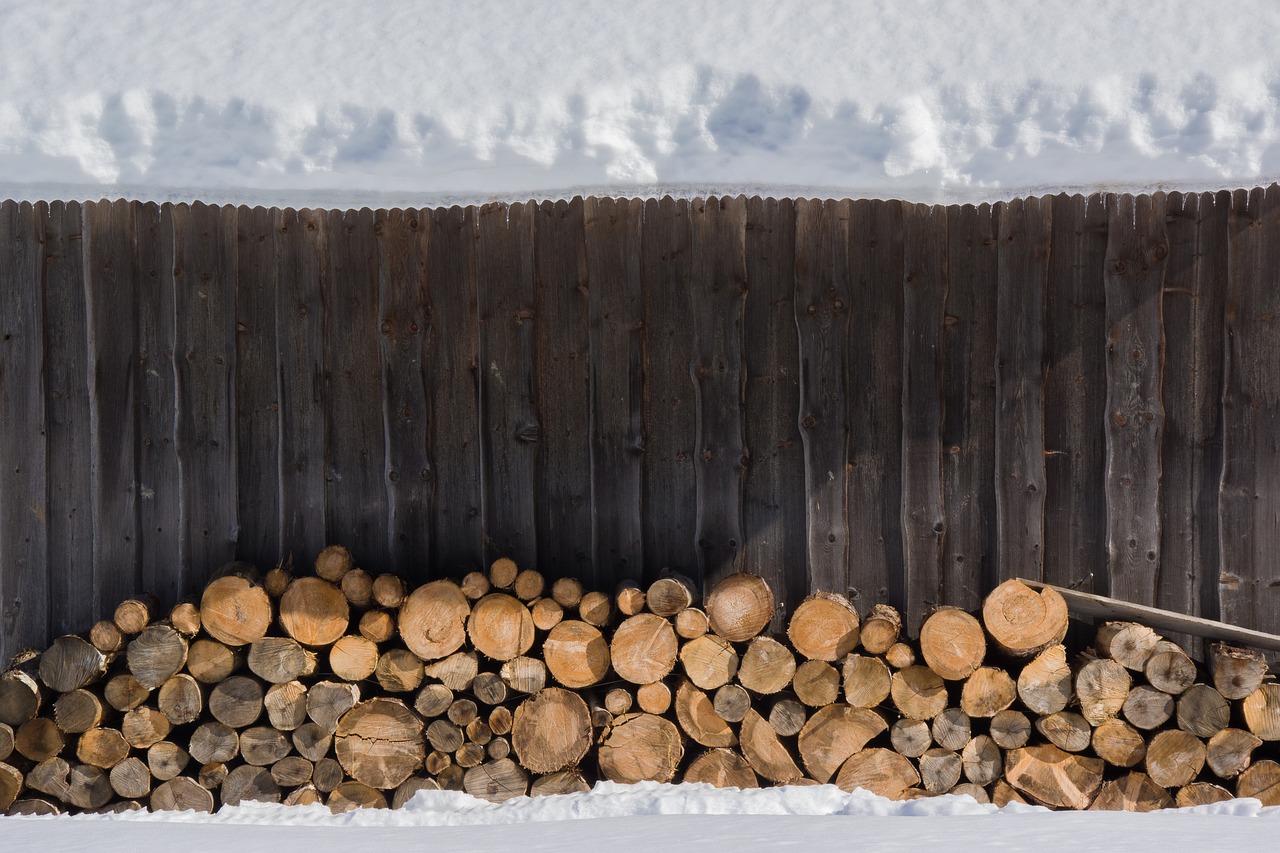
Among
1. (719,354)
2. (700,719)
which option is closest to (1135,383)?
(719,354)

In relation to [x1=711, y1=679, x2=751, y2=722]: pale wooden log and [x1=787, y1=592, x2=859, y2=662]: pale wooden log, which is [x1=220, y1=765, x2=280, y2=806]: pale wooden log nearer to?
[x1=711, y1=679, x2=751, y2=722]: pale wooden log

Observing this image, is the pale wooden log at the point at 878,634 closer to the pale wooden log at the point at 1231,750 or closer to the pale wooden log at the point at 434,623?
the pale wooden log at the point at 1231,750

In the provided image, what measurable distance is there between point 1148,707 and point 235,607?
3141mm

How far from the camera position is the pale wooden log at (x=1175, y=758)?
9.40 feet

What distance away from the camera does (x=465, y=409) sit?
3.20m

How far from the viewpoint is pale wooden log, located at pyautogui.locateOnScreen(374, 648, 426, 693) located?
300cm

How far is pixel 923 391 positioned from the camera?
311 cm

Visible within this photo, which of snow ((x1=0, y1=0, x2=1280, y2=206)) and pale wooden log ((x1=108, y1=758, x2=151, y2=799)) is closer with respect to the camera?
snow ((x1=0, y1=0, x2=1280, y2=206))

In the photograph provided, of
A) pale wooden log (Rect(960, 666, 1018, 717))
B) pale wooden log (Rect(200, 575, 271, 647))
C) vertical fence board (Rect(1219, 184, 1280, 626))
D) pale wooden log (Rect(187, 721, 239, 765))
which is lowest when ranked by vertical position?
pale wooden log (Rect(187, 721, 239, 765))

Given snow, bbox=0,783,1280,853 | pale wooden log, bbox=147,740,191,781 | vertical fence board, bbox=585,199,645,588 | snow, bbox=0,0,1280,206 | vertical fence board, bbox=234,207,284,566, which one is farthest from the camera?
vertical fence board, bbox=234,207,284,566

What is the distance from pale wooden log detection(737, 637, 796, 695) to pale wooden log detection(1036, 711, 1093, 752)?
874mm

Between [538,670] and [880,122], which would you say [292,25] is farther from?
[538,670]

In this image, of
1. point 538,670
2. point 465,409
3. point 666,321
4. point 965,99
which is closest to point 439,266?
point 465,409

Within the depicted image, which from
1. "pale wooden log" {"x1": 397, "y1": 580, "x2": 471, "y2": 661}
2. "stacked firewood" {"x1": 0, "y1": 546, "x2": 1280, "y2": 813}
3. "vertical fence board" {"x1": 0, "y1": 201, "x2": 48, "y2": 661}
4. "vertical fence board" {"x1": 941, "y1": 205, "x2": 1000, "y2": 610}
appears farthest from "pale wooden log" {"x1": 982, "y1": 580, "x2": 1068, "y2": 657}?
"vertical fence board" {"x1": 0, "y1": 201, "x2": 48, "y2": 661}
